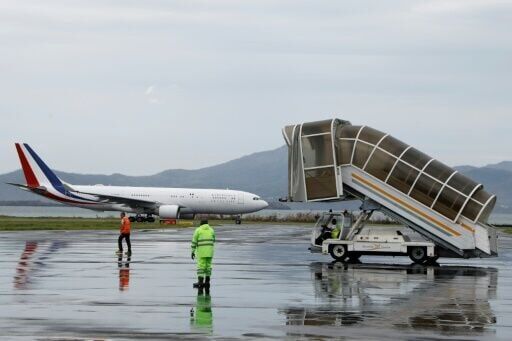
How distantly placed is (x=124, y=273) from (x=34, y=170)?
216 ft

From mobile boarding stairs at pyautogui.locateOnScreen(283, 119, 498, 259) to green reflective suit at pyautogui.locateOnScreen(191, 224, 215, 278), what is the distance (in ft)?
35.6

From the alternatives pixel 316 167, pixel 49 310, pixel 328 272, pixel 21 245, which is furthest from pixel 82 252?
pixel 49 310

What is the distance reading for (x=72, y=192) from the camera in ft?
295

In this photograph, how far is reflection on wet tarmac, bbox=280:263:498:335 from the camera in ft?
54.6

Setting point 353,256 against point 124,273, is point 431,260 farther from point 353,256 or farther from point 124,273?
point 124,273

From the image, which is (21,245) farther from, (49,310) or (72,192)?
(72,192)

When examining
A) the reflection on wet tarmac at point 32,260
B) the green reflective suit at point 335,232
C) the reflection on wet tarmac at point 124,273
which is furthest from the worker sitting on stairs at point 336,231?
the reflection on wet tarmac at point 32,260

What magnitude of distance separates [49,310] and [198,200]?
72.5 m

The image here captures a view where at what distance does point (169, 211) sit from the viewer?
8538 cm

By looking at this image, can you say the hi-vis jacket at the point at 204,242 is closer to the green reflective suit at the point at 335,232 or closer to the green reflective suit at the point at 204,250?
the green reflective suit at the point at 204,250

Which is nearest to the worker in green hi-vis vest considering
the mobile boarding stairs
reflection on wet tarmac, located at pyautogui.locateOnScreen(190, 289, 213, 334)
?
reflection on wet tarmac, located at pyautogui.locateOnScreen(190, 289, 213, 334)

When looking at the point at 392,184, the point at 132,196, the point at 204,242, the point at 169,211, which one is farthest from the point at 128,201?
the point at 204,242

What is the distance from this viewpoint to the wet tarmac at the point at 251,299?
15.2m

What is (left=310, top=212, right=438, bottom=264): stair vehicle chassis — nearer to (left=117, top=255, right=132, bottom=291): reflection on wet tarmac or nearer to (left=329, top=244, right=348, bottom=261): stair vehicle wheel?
(left=329, top=244, right=348, bottom=261): stair vehicle wheel
